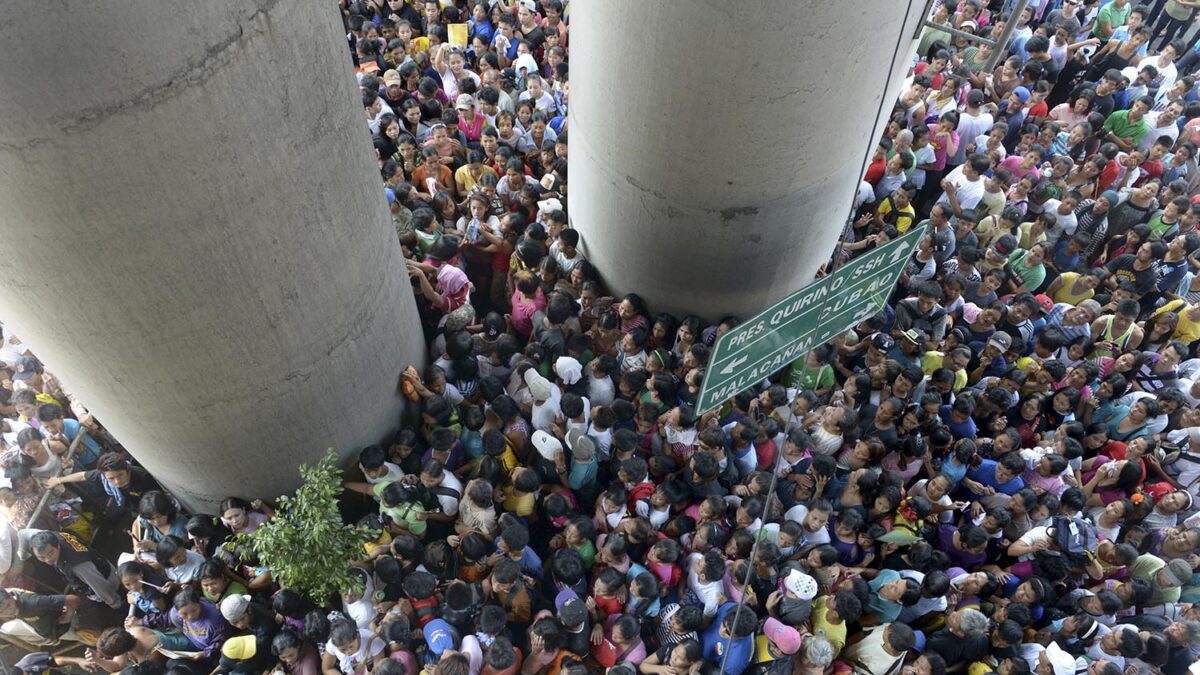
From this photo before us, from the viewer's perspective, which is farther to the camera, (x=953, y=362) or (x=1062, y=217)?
(x=1062, y=217)

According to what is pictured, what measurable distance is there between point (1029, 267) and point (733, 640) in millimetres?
4667

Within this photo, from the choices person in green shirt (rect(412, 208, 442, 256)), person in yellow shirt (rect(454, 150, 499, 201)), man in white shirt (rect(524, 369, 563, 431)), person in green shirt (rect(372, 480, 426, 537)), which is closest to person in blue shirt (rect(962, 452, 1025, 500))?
man in white shirt (rect(524, 369, 563, 431))

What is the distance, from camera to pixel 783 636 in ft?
15.6

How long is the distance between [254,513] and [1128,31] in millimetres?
11051

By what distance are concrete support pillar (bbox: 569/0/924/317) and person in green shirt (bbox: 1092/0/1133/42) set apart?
570 centimetres

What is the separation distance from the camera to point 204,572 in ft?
16.6

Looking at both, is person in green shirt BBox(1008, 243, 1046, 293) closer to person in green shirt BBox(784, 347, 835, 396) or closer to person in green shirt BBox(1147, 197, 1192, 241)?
person in green shirt BBox(1147, 197, 1192, 241)

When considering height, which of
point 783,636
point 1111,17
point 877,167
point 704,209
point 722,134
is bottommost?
point 783,636

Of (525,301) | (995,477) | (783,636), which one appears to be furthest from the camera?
(525,301)

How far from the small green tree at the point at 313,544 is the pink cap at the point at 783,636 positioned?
247 cm

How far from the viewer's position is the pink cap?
4723 mm

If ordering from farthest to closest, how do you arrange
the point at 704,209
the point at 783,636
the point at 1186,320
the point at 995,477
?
the point at 1186,320 < the point at 704,209 < the point at 995,477 < the point at 783,636

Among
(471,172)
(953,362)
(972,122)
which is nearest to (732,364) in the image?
(953,362)

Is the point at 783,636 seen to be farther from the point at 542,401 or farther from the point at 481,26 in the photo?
the point at 481,26
